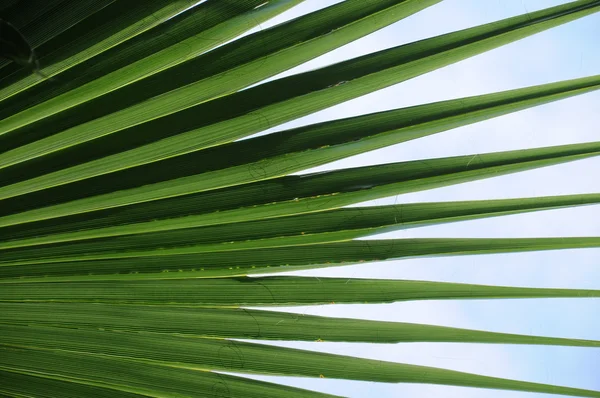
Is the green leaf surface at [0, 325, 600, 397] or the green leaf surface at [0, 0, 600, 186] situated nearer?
the green leaf surface at [0, 0, 600, 186]

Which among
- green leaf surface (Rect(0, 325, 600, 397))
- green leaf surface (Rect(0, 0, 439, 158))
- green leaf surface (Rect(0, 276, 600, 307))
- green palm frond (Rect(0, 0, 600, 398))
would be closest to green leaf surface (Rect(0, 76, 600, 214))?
green palm frond (Rect(0, 0, 600, 398))

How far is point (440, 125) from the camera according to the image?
1.04m

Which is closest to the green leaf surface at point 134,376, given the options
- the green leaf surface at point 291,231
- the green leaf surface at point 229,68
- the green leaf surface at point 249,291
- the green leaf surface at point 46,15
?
the green leaf surface at point 249,291

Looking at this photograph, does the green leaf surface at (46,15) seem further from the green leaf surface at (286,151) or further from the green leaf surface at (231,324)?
the green leaf surface at (231,324)

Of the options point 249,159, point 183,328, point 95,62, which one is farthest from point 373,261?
point 95,62

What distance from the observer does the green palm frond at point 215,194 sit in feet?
3.18

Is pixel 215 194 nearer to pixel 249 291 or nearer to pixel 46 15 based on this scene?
pixel 249 291

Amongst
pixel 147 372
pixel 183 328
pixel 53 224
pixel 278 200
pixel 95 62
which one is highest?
pixel 95 62

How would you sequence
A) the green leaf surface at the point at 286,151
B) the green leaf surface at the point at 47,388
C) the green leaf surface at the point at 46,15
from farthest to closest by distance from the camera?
the green leaf surface at the point at 47,388 → the green leaf surface at the point at 286,151 → the green leaf surface at the point at 46,15

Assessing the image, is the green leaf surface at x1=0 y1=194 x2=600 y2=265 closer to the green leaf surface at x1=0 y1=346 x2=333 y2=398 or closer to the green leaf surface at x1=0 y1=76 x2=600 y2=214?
the green leaf surface at x1=0 y1=76 x2=600 y2=214

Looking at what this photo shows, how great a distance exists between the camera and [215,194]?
1.14 metres

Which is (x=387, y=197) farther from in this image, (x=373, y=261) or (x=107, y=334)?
(x=107, y=334)

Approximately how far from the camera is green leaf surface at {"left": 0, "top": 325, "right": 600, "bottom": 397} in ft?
3.73

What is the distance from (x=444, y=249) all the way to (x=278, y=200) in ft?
1.26
